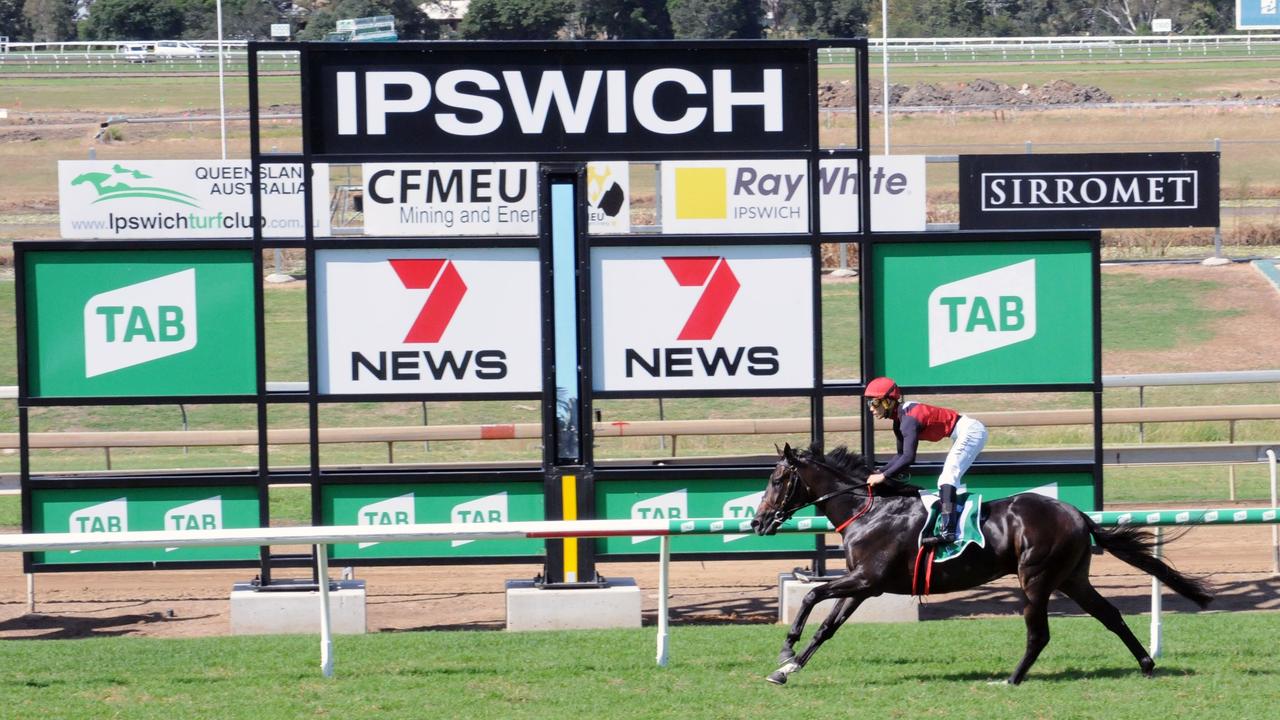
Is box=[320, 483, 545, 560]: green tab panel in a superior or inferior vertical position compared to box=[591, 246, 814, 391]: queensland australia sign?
inferior

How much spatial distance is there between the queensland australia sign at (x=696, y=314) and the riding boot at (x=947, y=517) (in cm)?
221

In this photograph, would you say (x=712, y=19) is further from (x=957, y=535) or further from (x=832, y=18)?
(x=957, y=535)

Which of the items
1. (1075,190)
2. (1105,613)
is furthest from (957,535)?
(1075,190)

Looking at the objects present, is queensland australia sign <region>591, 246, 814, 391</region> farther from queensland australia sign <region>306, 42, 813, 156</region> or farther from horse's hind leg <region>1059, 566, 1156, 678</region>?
horse's hind leg <region>1059, 566, 1156, 678</region>

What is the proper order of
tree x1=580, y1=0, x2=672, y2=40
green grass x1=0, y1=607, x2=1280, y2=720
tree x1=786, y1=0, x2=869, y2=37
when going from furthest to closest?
1. tree x1=786, y1=0, x2=869, y2=37
2. tree x1=580, y1=0, x2=672, y2=40
3. green grass x1=0, y1=607, x2=1280, y2=720

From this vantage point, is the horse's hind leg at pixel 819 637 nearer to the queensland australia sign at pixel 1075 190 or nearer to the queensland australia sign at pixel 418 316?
the queensland australia sign at pixel 418 316

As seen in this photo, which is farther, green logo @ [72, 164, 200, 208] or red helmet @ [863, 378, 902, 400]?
green logo @ [72, 164, 200, 208]

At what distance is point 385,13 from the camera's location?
55.8 metres

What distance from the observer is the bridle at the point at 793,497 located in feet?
27.6

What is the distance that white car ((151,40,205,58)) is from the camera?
54469 mm

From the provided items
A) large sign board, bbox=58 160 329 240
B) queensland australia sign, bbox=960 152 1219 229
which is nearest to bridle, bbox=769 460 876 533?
queensland australia sign, bbox=960 152 1219 229

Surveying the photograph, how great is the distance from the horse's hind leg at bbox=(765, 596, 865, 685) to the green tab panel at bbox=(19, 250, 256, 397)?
13.7 ft

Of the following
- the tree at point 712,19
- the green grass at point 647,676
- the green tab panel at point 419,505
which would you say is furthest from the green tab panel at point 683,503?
the tree at point 712,19

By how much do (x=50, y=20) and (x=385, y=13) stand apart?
24.4 m
